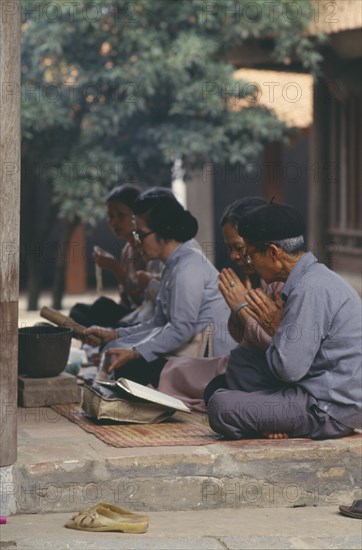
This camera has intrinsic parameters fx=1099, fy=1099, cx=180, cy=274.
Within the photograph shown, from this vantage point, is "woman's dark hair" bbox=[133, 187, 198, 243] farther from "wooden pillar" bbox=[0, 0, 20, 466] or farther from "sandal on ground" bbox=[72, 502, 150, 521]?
"sandal on ground" bbox=[72, 502, 150, 521]

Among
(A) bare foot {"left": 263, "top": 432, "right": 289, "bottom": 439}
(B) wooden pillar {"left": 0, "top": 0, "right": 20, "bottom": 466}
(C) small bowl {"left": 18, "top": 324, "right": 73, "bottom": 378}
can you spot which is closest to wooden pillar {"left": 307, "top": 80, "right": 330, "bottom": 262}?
(C) small bowl {"left": 18, "top": 324, "right": 73, "bottom": 378}

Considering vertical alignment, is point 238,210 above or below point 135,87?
below

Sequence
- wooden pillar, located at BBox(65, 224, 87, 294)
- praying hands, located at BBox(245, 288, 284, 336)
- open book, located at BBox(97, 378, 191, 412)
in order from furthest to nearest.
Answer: wooden pillar, located at BBox(65, 224, 87, 294) → open book, located at BBox(97, 378, 191, 412) → praying hands, located at BBox(245, 288, 284, 336)

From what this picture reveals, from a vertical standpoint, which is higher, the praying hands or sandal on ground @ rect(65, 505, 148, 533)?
the praying hands

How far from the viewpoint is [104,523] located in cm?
457

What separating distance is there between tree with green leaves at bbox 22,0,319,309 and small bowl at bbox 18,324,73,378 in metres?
6.14

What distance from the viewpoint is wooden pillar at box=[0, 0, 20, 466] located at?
4684 mm

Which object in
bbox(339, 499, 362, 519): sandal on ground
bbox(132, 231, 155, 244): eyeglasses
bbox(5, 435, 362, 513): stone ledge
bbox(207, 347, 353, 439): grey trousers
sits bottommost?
bbox(339, 499, 362, 519): sandal on ground

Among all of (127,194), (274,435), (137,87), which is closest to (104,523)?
(274,435)

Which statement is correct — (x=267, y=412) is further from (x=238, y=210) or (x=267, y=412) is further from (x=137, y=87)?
(x=137, y=87)

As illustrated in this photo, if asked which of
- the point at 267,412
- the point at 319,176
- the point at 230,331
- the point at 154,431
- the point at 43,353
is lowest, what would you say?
the point at 154,431

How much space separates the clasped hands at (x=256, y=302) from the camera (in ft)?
16.8

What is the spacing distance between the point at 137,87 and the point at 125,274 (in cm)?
447

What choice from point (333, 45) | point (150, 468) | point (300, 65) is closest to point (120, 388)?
point (150, 468)
